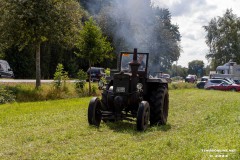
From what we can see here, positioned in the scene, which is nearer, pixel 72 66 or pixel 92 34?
pixel 92 34

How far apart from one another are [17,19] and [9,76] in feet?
59.7

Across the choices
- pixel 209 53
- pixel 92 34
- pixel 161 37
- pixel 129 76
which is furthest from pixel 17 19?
pixel 209 53

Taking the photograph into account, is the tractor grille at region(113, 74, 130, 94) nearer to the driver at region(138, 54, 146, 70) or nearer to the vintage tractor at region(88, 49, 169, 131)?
the vintage tractor at region(88, 49, 169, 131)

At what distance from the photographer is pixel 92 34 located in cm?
2644

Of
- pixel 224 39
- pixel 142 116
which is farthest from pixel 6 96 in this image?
pixel 224 39

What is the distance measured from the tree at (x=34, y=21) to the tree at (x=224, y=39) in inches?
1736

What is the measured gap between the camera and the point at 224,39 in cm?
6388

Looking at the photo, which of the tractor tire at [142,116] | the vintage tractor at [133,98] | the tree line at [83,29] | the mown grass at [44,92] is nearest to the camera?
the tractor tire at [142,116]

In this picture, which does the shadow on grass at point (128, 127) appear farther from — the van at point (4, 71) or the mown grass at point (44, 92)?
the van at point (4, 71)

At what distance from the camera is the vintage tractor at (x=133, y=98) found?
1084 cm

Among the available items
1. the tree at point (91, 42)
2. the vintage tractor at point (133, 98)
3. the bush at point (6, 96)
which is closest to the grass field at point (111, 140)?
the vintage tractor at point (133, 98)

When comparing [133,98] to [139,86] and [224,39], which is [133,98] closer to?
[139,86]

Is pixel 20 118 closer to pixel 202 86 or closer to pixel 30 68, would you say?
pixel 202 86

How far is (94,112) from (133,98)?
4.01 ft
